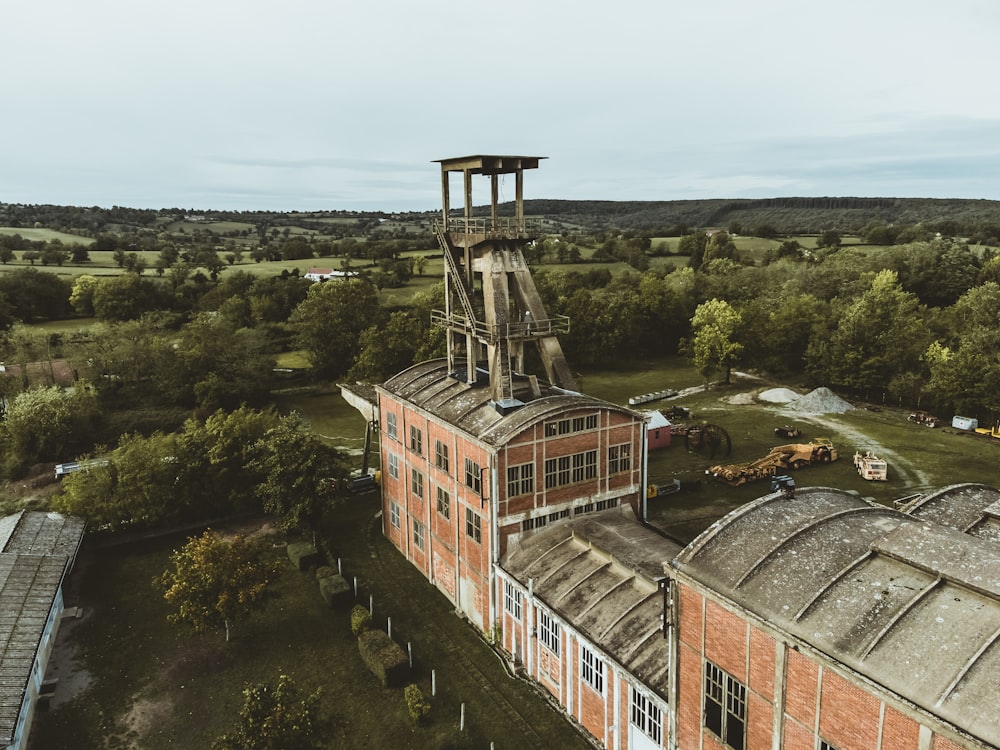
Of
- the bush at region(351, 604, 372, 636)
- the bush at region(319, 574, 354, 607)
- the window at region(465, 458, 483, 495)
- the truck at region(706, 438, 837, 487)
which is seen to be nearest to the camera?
the window at region(465, 458, 483, 495)

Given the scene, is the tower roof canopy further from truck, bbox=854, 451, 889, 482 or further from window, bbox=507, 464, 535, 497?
truck, bbox=854, 451, 889, 482

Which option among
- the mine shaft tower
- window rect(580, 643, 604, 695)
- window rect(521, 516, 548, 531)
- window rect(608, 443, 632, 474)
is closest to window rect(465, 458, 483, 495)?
window rect(521, 516, 548, 531)

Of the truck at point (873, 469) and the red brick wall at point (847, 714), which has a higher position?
the red brick wall at point (847, 714)

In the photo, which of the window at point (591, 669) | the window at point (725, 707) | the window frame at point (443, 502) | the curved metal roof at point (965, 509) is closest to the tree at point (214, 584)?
the window frame at point (443, 502)

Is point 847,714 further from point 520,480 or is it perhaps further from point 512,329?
point 512,329

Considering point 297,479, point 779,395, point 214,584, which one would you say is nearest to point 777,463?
point 779,395

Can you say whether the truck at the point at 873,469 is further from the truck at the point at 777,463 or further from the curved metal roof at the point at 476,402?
the curved metal roof at the point at 476,402

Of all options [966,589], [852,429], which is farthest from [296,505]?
[852,429]
